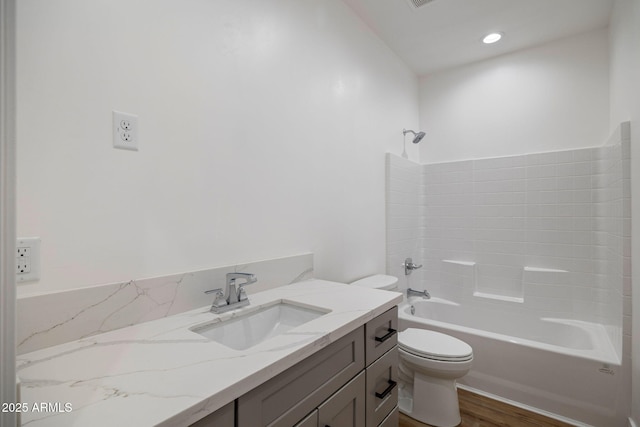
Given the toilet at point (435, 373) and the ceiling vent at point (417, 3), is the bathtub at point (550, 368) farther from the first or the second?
the ceiling vent at point (417, 3)

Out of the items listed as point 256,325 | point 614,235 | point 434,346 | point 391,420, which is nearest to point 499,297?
point 614,235

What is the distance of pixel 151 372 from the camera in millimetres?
682

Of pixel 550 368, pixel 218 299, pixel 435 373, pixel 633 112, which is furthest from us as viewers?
pixel 550 368

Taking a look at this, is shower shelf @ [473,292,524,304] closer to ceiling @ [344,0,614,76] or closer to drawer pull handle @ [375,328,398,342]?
drawer pull handle @ [375,328,398,342]

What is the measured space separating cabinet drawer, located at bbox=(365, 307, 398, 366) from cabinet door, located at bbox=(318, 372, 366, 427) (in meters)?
0.10

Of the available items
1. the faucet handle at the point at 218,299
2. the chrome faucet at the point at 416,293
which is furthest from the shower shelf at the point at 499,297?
the faucet handle at the point at 218,299

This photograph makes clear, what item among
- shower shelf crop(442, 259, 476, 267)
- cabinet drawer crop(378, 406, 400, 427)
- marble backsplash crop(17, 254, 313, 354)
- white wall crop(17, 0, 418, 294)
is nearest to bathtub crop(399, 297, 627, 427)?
shower shelf crop(442, 259, 476, 267)

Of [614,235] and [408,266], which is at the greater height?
[614,235]

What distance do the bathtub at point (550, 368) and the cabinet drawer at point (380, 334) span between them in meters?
1.04

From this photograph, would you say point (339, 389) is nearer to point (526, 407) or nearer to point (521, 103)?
point (526, 407)

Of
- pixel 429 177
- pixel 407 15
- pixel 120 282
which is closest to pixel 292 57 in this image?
pixel 407 15

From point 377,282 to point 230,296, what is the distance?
1.17 metres

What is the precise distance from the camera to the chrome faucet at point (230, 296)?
112cm

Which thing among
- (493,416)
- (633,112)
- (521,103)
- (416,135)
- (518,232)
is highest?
(521,103)
